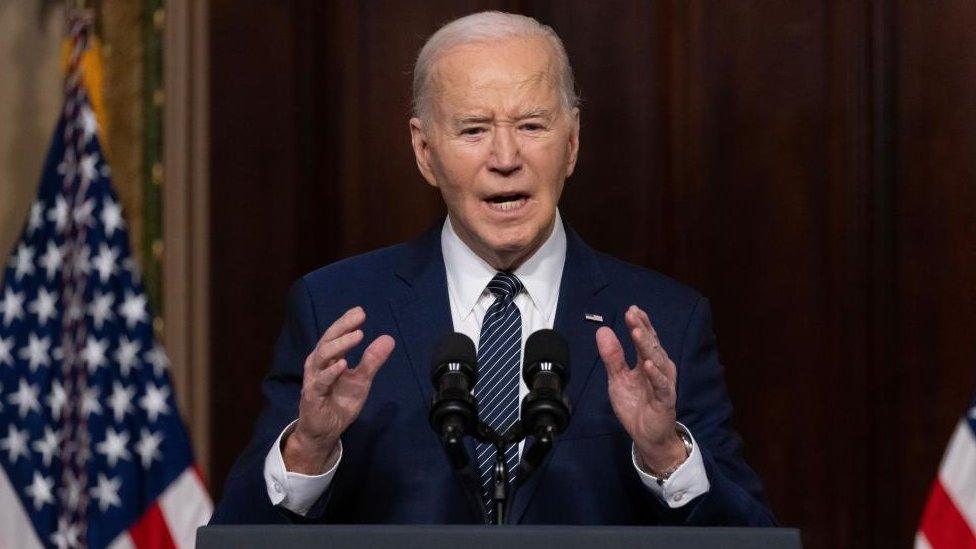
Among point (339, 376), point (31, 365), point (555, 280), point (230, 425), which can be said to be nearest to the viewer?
point (339, 376)

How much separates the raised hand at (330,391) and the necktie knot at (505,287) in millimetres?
484

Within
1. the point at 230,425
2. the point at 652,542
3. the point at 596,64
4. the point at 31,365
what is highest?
the point at 596,64

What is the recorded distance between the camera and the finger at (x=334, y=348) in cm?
203

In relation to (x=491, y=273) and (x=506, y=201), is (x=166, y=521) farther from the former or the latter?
(x=506, y=201)

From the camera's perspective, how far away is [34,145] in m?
3.65

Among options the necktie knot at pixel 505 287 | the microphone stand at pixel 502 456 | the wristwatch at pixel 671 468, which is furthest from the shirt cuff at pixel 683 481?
the necktie knot at pixel 505 287

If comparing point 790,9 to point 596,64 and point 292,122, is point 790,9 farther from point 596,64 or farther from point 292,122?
point 292,122

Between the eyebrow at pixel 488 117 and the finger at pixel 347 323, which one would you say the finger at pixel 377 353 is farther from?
the eyebrow at pixel 488 117

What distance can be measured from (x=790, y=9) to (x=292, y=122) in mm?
1303

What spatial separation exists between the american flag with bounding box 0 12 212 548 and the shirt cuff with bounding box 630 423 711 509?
1.40 m

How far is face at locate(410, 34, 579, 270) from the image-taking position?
2.56 meters

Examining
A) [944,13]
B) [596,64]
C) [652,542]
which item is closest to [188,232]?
[596,64]

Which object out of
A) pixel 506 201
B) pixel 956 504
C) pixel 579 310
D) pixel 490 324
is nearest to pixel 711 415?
pixel 579 310

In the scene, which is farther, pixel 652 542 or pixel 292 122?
pixel 292 122
